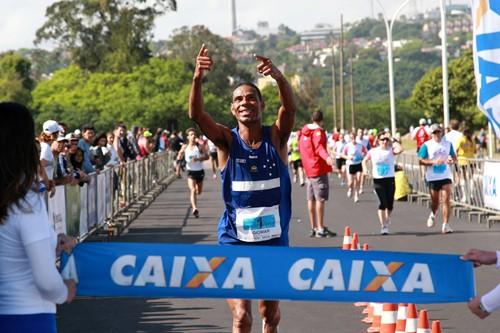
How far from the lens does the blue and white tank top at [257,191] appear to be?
8609mm

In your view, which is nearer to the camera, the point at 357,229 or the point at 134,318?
the point at 134,318

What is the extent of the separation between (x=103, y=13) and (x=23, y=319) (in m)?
97.4

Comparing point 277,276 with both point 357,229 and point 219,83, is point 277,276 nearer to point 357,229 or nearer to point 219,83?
point 357,229

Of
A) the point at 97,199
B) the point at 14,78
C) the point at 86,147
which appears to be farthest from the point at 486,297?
the point at 14,78

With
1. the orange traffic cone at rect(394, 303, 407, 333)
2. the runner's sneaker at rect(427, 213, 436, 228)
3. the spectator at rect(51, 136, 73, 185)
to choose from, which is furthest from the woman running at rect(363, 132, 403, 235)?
the orange traffic cone at rect(394, 303, 407, 333)

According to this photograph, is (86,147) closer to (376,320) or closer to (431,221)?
(431,221)

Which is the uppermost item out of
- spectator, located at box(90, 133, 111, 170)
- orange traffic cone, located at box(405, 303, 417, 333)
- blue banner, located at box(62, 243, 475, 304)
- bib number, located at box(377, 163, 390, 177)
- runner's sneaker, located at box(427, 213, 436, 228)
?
blue banner, located at box(62, 243, 475, 304)

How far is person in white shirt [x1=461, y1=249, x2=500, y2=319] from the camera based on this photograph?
263 inches

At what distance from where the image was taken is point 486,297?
674 centimetres

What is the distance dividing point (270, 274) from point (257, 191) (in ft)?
Answer: 5.69

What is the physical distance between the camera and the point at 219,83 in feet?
419

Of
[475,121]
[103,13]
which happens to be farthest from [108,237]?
[103,13]

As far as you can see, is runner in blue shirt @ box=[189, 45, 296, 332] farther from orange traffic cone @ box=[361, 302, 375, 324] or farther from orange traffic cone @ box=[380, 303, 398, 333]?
orange traffic cone @ box=[361, 302, 375, 324]

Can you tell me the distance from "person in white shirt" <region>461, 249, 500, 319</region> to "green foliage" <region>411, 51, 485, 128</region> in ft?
244
